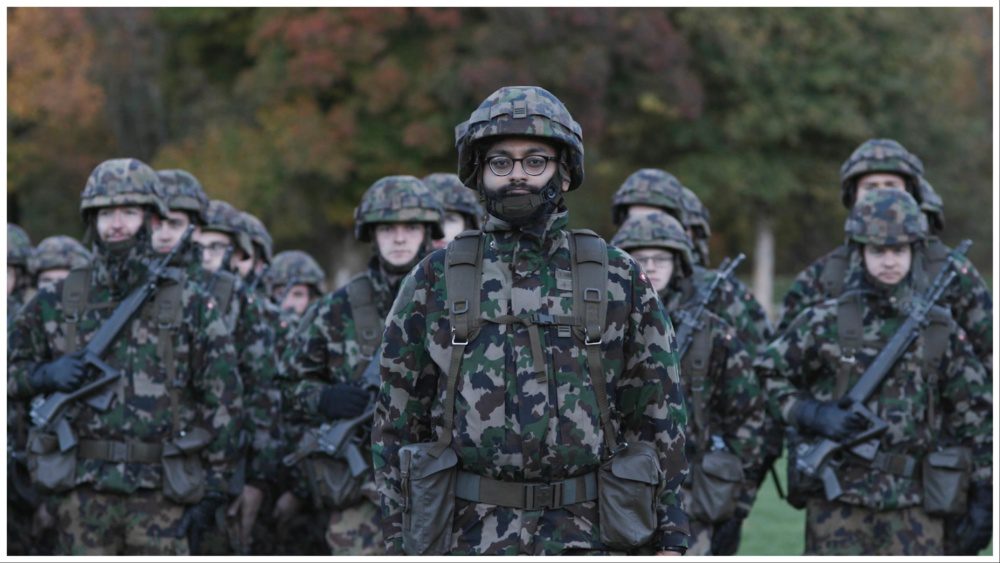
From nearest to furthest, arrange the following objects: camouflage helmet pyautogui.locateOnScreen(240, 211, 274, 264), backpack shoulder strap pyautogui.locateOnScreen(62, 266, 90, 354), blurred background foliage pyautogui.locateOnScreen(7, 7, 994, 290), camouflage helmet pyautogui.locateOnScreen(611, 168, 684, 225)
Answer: backpack shoulder strap pyautogui.locateOnScreen(62, 266, 90, 354), camouflage helmet pyautogui.locateOnScreen(611, 168, 684, 225), camouflage helmet pyautogui.locateOnScreen(240, 211, 274, 264), blurred background foliage pyautogui.locateOnScreen(7, 7, 994, 290)

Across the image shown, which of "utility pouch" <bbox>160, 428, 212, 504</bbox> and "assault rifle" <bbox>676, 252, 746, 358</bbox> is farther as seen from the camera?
"assault rifle" <bbox>676, 252, 746, 358</bbox>

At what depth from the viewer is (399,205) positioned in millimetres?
8844

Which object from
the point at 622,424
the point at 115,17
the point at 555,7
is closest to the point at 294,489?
the point at 622,424

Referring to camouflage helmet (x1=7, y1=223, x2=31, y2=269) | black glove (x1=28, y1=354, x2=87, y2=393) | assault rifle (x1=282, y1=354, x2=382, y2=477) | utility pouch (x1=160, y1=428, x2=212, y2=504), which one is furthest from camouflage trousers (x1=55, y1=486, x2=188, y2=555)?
camouflage helmet (x1=7, y1=223, x2=31, y2=269)

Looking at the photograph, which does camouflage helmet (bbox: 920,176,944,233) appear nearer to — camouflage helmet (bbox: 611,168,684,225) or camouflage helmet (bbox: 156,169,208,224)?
camouflage helmet (bbox: 611,168,684,225)

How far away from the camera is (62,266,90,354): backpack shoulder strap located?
27.0 ft

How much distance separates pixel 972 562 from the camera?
8.00 meters

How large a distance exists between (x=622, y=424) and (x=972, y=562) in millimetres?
3203

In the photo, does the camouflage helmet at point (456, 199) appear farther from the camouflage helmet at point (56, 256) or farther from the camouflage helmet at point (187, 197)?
the camouflage helmet at point (56, 256)

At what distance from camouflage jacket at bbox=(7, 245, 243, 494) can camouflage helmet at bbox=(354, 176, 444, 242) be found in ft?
3.48

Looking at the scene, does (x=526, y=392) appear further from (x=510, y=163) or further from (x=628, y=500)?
(x=510, y=163)

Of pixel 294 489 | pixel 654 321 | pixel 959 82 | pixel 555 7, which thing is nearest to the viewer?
pixel 654 321

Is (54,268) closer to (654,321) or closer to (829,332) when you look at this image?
(829,332)

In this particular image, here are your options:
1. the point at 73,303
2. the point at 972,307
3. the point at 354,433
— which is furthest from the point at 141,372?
the point at 972,307
